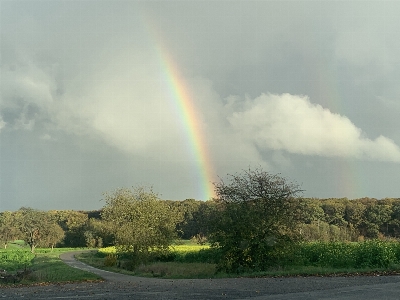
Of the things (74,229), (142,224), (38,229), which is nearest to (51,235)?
(38,229)

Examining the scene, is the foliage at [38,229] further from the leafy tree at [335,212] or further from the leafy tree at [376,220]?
the leafy tree at [376,220]

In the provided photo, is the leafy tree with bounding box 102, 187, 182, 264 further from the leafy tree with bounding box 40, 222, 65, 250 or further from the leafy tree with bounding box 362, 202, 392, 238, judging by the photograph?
the leafy tree with bounding box 40, 222, 65, 250

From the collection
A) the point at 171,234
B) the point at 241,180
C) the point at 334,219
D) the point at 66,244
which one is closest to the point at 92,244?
the point at 66,244

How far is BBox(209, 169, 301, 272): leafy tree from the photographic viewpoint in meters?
28.7

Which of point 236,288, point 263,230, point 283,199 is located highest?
point 283,199

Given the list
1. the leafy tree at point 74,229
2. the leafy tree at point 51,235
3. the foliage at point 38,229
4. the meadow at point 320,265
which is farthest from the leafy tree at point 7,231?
the meadow at point 320,265

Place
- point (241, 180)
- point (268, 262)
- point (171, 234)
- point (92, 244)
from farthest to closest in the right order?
point (92, 244) < point (171, 234) < point (241, 180) < point (268, 262)

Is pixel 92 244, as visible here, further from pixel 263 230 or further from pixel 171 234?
pixel 263 230

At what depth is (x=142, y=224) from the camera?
4206 cm

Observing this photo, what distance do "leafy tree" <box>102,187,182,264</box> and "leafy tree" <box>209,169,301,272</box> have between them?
12973mm

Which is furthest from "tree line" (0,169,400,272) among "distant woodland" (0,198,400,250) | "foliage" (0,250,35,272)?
"distant woodland" (0,198,400,250)

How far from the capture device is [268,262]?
94.0 ft

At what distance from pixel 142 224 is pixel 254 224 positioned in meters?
16.4

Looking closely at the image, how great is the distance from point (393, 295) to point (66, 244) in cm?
12163
